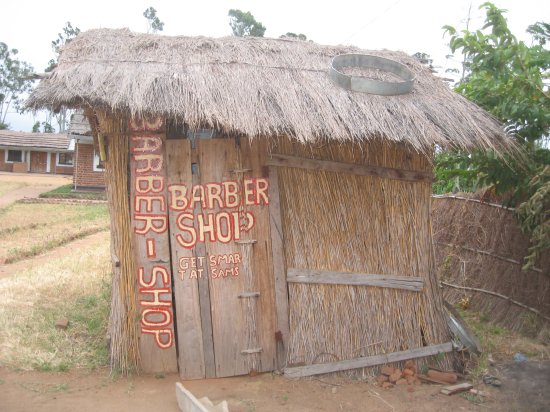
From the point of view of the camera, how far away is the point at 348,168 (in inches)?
203

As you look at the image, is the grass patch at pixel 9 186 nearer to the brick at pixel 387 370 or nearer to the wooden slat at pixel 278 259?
the wooden slat at pixel 278 259

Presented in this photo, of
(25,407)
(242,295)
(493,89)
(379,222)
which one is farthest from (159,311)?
(493,89)

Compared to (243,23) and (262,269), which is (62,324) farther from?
(243,23)

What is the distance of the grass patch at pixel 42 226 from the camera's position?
1114 centimetres

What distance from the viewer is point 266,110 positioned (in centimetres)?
488

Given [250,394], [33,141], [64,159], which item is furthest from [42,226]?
[64,159]

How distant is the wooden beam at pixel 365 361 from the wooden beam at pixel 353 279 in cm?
63

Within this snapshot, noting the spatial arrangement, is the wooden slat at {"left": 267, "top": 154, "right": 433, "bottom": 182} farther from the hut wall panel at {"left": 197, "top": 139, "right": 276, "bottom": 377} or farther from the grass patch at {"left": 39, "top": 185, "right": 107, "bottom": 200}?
the grass patch at {"left": 39, "top": 185, "right": 107, "bottom": 200}

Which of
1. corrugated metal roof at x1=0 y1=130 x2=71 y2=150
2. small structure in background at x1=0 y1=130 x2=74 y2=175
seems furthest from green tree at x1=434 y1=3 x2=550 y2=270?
small structure in background at x1=0 y1=130 x2=74 y2=175

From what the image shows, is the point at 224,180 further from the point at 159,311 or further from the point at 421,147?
the point at 421,147

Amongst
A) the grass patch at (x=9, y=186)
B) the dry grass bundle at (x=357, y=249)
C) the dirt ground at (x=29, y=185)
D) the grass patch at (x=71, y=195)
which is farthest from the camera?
the grass patch at (x=9, y=186)

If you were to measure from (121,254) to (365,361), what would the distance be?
2.57 metres

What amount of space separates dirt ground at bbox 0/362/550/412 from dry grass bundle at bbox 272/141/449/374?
374mm

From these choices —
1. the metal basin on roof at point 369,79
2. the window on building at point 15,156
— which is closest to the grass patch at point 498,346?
the metal basin on roof at point 369,79
